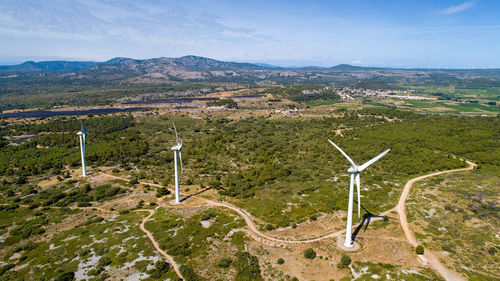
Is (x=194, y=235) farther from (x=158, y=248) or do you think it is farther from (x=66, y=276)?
(x=66, y=276)

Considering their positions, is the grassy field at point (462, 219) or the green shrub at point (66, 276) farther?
the grassy field at point (462, 219)

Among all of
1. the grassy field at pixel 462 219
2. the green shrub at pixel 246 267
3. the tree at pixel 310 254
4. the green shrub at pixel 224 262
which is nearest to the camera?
the green shrub at pixel 246 267

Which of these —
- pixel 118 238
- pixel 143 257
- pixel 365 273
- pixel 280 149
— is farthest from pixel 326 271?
pixel 280 149

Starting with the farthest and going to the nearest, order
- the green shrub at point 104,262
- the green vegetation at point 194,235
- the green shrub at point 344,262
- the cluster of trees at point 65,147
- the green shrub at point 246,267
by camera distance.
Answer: the cluster of trees at point 65,147, the green vegetation at point 194,235, the green shrub at point 104,262, the green shrub at point 344,262, the green shrub at point 246,267

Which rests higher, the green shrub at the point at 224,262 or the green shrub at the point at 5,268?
the green shrub at the point at 224,262

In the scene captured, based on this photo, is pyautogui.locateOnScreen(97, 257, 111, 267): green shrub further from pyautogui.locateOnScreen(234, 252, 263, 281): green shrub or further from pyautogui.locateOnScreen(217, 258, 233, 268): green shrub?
pyautogui.locateOnScreen(234, 252, 263, 281): green shrub

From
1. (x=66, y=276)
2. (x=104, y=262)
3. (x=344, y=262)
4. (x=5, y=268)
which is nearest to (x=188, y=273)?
(x=104, y=262)

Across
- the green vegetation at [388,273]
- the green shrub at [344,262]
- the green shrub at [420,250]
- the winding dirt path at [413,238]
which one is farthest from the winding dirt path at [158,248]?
the winding dirt path at [413,238]

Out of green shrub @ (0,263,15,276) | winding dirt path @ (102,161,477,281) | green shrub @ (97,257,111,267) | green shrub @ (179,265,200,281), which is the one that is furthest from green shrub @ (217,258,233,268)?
green shrub @ (0,263,15,276)

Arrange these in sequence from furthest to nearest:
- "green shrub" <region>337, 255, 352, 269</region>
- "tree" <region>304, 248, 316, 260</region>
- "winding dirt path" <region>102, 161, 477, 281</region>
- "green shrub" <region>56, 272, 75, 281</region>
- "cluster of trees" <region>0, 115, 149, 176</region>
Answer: "cluster of trees" <region>0, 115, 149, 176</region> < "tree" <region>304, 248, 316, 260</region> < "green shrub" <region>337, 255, 352, 269</region> < "winding dirt path" <region>102, 161, 477, 281</region> < "green shrub" <region>56, 272, 75, 281</region>

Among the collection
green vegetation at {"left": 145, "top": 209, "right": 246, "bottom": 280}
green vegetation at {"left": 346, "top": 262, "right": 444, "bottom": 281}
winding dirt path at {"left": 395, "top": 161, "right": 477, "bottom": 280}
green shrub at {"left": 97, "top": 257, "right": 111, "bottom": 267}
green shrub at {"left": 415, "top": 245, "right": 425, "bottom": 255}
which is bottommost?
green vegetation at {"left": 145, "top": 209, "right": 246, "bottom": 280}

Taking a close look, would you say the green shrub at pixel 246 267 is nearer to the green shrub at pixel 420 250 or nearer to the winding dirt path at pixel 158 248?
the winding dirt path at pixel 158 248
